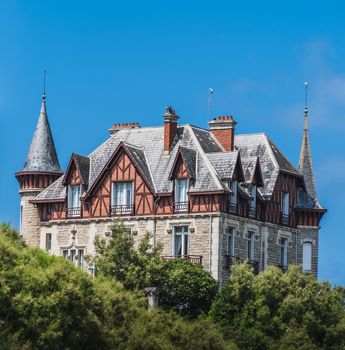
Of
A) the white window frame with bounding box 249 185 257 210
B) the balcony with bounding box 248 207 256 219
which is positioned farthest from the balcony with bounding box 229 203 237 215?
the white window frame with bounding box 249 185 257 210

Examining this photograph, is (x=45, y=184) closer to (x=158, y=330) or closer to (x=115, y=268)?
(x=115, y=268)

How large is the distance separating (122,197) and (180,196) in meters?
3.68

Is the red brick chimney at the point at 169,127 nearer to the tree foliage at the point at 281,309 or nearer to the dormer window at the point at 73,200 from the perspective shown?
the dormer window at the point at 73,200

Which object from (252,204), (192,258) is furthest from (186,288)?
(252,204)

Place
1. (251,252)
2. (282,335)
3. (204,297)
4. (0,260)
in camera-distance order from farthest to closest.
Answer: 1. (251,252)
2. (204,297)
3. (282,335)
4. (0,260)

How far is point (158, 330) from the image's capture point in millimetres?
71312

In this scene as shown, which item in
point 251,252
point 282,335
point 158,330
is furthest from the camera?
point 251,252

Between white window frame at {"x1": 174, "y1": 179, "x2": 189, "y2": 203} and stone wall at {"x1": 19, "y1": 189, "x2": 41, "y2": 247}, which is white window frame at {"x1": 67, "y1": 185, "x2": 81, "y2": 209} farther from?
white window frame at {"x1": 174, "y1": 179, "x2": 189, "y2": 203}

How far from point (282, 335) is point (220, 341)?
24.1 ft

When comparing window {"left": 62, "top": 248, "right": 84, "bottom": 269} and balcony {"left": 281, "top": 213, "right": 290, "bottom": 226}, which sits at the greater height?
balcony {"left": 281, "top": 213, "right": 290, "bottom": 226}

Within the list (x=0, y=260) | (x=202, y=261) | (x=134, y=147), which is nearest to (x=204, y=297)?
(x=202, y=261)

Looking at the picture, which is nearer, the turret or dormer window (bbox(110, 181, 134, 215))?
dormer window (bbox(110, 181, 134, 215))

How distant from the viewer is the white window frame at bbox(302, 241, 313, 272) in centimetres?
9731

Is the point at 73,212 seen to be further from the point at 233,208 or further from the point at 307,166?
the point at 307,166
